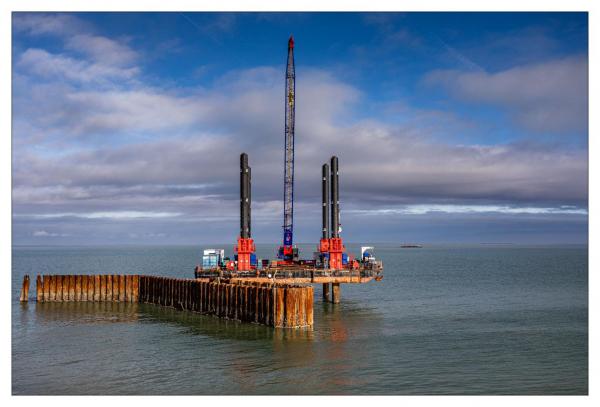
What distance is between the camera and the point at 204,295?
4869 centimetres

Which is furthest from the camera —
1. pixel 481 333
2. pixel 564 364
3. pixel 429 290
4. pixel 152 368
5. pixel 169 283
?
pixel 429 290

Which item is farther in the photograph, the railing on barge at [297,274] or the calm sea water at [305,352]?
the railing on barge at [297,274]

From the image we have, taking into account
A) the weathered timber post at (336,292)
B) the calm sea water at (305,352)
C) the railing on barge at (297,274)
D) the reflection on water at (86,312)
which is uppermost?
the railing on barge at (297,274)

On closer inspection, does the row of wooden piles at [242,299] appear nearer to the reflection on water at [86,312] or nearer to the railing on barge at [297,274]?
the railing on barge at [297,274]

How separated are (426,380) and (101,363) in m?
17.5

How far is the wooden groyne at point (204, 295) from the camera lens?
39.6m

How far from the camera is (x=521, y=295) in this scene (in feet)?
236

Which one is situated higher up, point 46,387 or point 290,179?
point 290,179

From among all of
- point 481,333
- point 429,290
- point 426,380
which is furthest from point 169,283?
point 429,290

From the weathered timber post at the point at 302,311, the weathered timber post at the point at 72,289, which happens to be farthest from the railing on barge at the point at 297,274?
the weathered timber post at the point at 302,311

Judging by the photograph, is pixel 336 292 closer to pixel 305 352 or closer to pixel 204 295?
pixel 204 295

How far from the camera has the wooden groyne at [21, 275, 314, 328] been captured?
3962cm

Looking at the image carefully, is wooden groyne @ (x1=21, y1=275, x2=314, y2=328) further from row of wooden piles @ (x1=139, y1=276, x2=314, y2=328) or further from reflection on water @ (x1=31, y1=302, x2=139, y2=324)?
reflection on water @ (x1=31, y1=302, x2=139, y2=324)

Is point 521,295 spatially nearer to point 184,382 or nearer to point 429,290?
point 429,290
